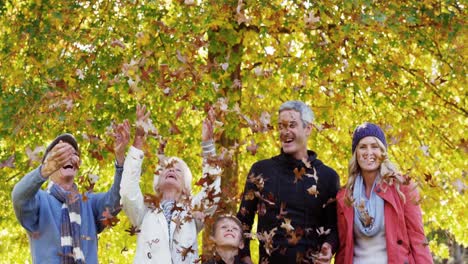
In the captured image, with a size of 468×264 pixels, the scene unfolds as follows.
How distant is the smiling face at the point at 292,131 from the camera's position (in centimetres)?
562

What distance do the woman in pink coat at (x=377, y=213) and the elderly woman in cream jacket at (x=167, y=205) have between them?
88cm

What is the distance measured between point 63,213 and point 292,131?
157 centimetres

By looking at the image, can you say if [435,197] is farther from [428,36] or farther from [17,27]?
[17,27]

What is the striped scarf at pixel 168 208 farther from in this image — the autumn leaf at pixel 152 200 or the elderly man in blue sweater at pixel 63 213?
the elderly man in blue sweater at pixel 63 213

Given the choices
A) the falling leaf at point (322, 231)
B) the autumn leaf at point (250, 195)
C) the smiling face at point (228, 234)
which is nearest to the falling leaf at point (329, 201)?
the falling leaf at point (322, 231)

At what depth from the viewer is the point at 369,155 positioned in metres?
5.46

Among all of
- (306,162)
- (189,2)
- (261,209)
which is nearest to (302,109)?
(306,162)

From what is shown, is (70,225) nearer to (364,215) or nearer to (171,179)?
(171,179)

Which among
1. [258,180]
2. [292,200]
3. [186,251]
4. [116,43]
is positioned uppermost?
[116,43]

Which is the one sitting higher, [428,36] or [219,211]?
[428,36]

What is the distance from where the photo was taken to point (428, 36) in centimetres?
968

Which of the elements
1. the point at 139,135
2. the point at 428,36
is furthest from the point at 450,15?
the point at 139,135

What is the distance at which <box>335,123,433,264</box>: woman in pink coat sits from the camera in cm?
532

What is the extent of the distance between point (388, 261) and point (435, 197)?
542cm
